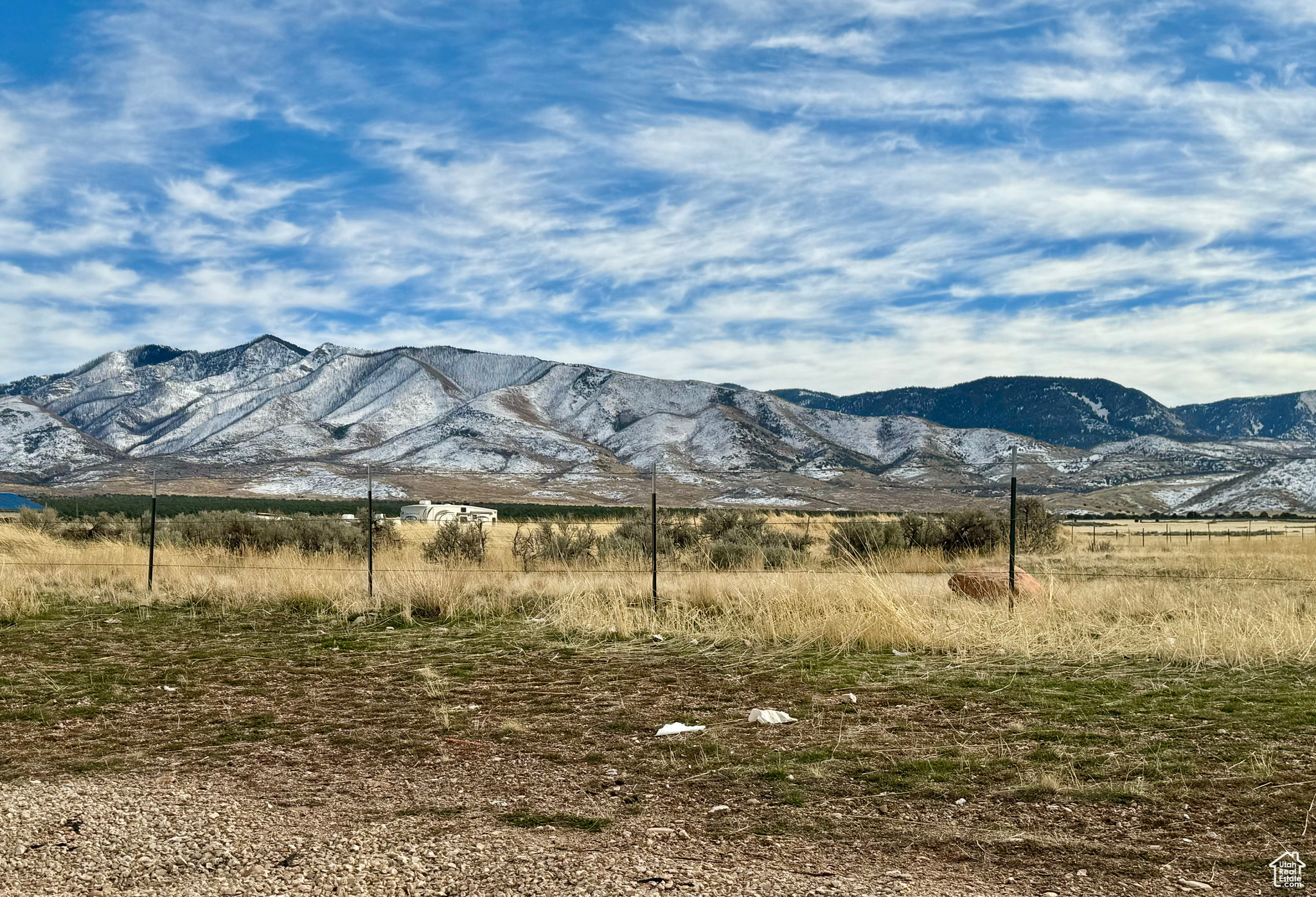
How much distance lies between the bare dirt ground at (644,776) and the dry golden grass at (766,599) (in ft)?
2.72

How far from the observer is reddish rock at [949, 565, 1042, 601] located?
14008 millimetres

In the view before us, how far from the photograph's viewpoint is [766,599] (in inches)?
512

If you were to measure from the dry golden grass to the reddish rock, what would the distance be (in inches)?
11.8

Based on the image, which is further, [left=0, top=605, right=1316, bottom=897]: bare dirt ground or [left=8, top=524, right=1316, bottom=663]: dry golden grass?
[left=8, top=524, right=1316, bottom=663]: dry golden grass

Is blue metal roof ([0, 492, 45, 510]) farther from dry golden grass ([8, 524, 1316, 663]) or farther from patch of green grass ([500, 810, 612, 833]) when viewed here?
patch of green grass ([500, 810, 612, 833])

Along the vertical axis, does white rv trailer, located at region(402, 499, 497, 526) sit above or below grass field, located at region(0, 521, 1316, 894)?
below

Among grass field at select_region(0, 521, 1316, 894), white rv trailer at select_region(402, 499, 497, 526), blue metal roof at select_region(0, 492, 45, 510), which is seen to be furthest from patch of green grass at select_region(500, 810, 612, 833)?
blue metal roof at select_region(0, 492, 45, 510)

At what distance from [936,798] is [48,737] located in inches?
231

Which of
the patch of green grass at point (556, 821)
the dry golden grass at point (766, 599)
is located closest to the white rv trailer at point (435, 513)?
the dry golden grass at point (766, 599)

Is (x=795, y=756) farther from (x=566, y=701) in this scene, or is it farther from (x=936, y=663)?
(x=936, y=663)

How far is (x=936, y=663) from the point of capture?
9820 mm

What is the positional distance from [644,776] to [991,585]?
9.51 metres

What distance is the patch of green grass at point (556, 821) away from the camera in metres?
5.12


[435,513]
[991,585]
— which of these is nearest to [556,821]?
[991,585]
